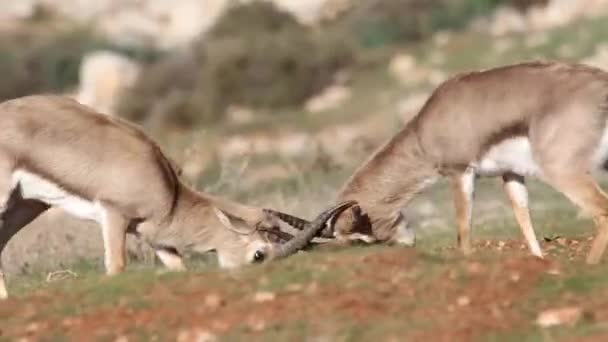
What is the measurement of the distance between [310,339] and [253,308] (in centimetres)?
87

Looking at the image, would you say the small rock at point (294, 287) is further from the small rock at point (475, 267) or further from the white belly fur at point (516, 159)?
the white belly fur at point (516, 159)

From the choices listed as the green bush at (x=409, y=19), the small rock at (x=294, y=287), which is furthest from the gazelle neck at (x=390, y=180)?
the green bush at (x=409, y=19)

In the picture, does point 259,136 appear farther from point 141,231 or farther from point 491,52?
point 141,231

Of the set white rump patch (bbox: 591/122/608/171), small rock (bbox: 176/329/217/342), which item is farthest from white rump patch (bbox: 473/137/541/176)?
small rock (bbox: 176/329/217/342)

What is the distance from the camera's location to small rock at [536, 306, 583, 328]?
855 cm

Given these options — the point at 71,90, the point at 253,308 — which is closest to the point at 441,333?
the point at 253,308

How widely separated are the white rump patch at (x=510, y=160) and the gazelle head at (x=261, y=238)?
1.53 m

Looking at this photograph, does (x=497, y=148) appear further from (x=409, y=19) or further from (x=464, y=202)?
(x=409, y=19)

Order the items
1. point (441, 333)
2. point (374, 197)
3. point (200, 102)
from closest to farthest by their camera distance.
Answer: point (441, 333)
point (374, 197)
point (200, 102)

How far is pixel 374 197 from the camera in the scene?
47.0 ft

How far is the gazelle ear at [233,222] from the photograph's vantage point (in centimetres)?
1294

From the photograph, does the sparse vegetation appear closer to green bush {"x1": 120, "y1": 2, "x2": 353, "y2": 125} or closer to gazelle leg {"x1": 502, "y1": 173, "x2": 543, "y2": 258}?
gazelle leg {"x1": 502, "y1": 173, "x2": 543, "y2": 258}

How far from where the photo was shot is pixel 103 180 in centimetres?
1253

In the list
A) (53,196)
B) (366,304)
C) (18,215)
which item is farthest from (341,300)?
Answer: (18,215)
